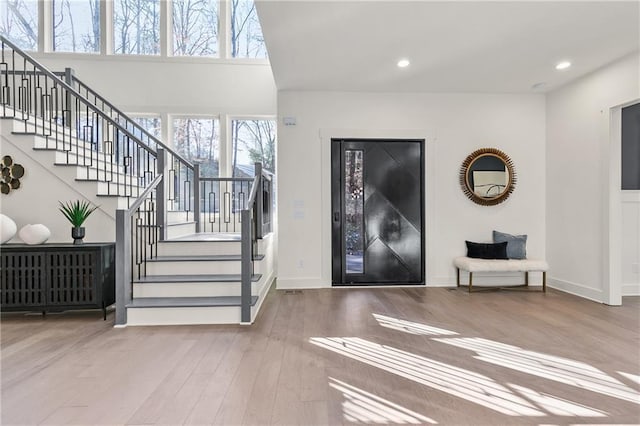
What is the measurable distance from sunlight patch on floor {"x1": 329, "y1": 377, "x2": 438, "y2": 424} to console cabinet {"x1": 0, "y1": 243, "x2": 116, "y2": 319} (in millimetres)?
2962

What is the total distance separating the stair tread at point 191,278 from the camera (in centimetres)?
386

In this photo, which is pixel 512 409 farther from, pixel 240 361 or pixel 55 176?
pixel 55 176

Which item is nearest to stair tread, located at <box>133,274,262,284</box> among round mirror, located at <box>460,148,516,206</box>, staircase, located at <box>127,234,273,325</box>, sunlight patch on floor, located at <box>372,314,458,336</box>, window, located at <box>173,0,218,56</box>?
staircase, located at <box>127,234,273,325</box>

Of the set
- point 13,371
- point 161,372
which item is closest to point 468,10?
point 161,372

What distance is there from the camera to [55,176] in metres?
4.24

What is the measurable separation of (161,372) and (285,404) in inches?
39.2

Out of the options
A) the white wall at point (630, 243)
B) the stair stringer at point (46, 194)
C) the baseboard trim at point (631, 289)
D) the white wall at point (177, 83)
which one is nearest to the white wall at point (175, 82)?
the white wall at point (177, 83)

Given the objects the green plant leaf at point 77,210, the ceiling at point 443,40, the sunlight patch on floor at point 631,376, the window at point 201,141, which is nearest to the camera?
the sunlight patch on floor at point 631,376

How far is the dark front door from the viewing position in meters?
5.41

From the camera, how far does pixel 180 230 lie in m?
5.07

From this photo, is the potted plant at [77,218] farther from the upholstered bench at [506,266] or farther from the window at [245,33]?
the upholstered bench at [506,266]

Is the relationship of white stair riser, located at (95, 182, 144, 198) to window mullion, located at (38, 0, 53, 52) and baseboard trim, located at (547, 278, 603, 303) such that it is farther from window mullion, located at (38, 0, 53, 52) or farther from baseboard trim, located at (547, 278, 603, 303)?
baseboard trim, located at (547, 278, 603, 303)

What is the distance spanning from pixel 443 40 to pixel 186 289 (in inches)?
147

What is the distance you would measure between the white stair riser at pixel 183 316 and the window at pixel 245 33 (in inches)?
200
